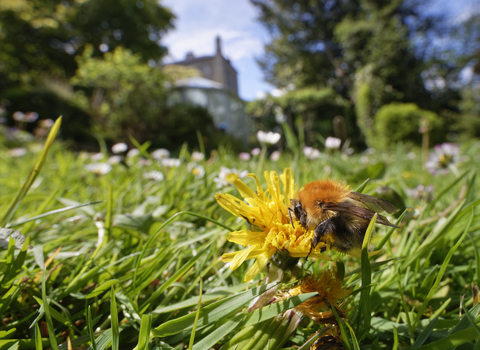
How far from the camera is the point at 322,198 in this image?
0.42 metres

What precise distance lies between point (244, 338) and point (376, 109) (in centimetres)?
1725

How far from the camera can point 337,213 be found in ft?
1.34

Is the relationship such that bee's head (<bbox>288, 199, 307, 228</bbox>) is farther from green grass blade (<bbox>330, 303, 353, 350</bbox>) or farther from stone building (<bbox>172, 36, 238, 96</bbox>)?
stone building (<bbox>172, 36, 238, 96</bbox>)

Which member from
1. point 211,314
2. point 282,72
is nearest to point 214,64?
point 282,72

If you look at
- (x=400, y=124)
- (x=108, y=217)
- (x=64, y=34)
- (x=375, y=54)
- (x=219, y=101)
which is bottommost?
(x=108, y=217)

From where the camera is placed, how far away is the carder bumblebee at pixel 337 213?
1.31 ft

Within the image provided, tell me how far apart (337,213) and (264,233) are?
11 centimetres

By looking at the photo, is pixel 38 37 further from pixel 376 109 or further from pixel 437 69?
pixel 437 69

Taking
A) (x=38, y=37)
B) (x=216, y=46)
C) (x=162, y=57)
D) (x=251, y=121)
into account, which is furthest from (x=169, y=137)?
(x=216, y=46)

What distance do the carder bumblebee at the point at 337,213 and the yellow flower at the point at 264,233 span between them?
0.02 metres

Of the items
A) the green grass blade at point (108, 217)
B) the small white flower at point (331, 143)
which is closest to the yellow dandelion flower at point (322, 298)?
the green grass blade at point (108, 217)

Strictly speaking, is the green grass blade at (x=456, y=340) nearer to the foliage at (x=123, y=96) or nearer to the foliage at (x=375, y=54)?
the foliage at (x=123, y=96)

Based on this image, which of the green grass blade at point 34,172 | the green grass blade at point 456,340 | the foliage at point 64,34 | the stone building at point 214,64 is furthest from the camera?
the stone building at point 214,64

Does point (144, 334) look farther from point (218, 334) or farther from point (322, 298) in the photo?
point (322, 298)
